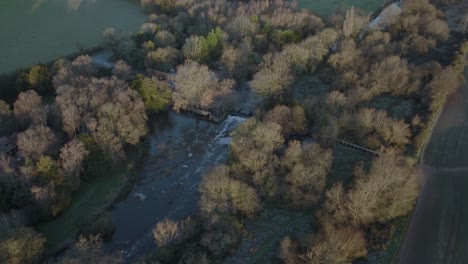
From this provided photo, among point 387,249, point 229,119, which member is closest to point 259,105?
point 229,119

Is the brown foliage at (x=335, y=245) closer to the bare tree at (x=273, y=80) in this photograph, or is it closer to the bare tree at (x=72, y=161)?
the bare tree at (x=273, y=80)

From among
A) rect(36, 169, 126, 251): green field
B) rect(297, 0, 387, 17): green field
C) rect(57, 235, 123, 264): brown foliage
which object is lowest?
rect(36, 169, 126, 251): green field

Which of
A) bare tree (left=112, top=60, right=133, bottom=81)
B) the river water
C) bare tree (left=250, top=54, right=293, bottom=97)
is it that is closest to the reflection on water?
bare tree (left=112, top=60, right=133, bottom=81)

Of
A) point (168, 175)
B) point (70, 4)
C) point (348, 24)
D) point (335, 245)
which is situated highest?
point (348, 24)

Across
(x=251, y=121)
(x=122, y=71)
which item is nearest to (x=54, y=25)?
(x=122, y=71)

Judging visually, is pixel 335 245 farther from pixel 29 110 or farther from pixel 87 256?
pixel 29 110

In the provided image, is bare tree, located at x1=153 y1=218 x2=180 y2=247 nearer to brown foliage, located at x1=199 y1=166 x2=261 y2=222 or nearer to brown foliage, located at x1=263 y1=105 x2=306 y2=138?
brown foliage, located at x1=199 y1=166 x2=261 y2=222
